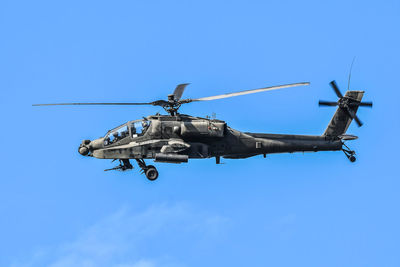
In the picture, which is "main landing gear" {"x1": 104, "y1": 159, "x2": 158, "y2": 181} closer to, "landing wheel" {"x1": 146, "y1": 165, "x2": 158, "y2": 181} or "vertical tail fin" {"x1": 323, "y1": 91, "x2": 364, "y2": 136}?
"landing wheel" {"x1": 146, "y1": 165, "x2": 158, "y2": 181}

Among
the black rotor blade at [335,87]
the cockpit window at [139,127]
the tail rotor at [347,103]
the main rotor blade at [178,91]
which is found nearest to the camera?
the main rotor blade at [178,91]

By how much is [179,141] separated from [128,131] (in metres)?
2.84

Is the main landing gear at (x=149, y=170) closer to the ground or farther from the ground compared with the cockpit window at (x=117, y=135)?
closer to the ground

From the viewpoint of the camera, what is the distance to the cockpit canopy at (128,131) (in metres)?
30.0

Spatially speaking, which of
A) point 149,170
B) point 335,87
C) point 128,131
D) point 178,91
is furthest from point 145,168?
point 335,87

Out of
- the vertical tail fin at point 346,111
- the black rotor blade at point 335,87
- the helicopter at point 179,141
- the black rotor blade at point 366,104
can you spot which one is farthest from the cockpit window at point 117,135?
the black rotor blade at point 366,104

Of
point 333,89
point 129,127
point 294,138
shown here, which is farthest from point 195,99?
point 333,89

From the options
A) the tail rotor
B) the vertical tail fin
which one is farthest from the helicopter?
the tail rotor

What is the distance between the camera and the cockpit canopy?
2995 cm

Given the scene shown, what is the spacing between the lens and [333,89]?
3259cm

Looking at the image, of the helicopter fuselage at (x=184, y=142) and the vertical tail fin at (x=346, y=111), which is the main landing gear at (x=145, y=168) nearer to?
the helicopter fuselage at (x=184, y=142)

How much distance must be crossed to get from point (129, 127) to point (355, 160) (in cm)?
1263

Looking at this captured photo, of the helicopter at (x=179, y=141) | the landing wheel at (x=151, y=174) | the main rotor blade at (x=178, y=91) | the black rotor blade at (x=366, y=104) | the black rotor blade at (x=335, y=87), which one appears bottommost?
the landing wheel at (x=151, y=174)

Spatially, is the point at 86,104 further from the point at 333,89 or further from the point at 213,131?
the point at 333,89
